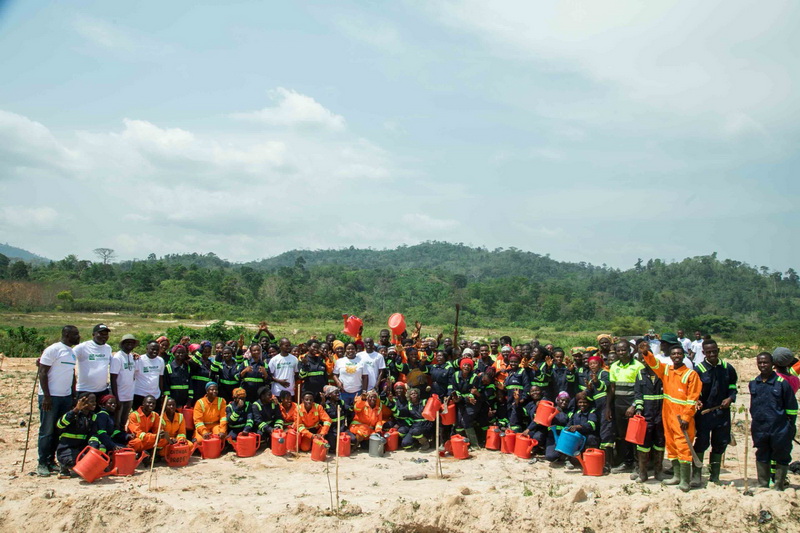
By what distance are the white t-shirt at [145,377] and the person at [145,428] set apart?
0.37m

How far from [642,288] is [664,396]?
7073 centimetres

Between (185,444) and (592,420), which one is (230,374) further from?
(592,420)

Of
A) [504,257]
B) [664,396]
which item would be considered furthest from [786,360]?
[504,257]

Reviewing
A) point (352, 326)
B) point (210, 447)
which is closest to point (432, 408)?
point (352, 326)

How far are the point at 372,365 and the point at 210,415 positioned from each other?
8.86 ft

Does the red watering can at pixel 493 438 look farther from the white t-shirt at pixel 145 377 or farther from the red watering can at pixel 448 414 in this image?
the white t-shirt at pixel 145 377

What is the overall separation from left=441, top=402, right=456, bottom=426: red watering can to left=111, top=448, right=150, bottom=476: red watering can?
4.44 m

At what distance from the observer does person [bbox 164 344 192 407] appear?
9031 mm

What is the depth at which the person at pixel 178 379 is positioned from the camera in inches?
356

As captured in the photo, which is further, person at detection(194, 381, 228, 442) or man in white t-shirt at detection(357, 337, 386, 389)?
man in white t-shirt at detection(357, 337, 386, 389)

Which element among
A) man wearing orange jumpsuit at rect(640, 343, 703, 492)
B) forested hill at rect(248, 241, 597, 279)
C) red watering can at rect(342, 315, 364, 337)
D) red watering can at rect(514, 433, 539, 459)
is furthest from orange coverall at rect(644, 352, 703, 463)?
forested hill at rect(248, 241, 597, 279)

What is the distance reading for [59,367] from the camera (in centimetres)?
738

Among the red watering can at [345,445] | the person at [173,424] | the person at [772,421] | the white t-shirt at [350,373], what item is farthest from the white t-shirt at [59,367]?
→ the person at [772,421]

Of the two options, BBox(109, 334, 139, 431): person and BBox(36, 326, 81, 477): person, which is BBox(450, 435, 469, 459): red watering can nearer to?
BBox(109, 334, 139, 431): person
